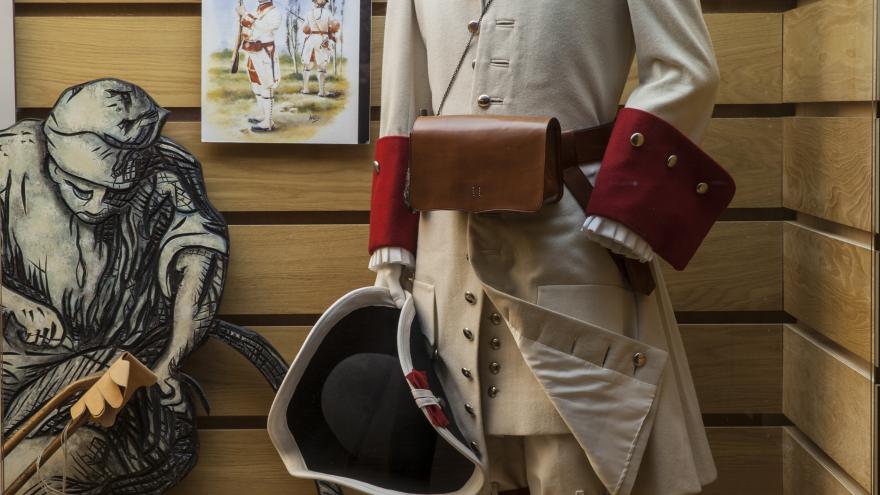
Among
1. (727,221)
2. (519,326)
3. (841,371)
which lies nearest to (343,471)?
(519,326)

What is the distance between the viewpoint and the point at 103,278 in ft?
6.24

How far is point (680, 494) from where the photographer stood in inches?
54.9

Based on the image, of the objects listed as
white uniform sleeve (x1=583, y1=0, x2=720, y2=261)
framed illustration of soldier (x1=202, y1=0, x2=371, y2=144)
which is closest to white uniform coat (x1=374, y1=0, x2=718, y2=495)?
white uniform sleeve (x1=583, y1=0, x2=720, y2=261)

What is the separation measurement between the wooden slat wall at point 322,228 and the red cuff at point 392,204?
0.42 meters

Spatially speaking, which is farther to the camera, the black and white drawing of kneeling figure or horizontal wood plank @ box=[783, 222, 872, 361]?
the black and white drawing of kneeling figure

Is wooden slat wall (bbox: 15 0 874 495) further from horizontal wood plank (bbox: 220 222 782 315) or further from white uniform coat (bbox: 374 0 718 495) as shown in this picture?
white uniform coat (bbox: 374 0 718 495)

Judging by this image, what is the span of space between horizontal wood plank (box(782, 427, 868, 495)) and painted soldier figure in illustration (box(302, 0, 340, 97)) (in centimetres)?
119

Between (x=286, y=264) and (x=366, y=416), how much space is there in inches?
25.8

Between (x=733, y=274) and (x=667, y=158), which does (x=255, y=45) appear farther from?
(x=733, y=274)

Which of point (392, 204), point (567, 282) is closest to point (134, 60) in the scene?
point (392, 204)

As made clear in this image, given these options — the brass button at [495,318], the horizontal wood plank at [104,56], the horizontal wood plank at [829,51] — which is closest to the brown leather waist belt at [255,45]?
the horizontal wood plank at [104,56]

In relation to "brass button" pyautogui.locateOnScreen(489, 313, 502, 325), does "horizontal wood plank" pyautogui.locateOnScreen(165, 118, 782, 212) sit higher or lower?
higher

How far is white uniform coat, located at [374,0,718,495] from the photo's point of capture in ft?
4.42

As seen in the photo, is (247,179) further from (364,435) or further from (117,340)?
(364,435)
